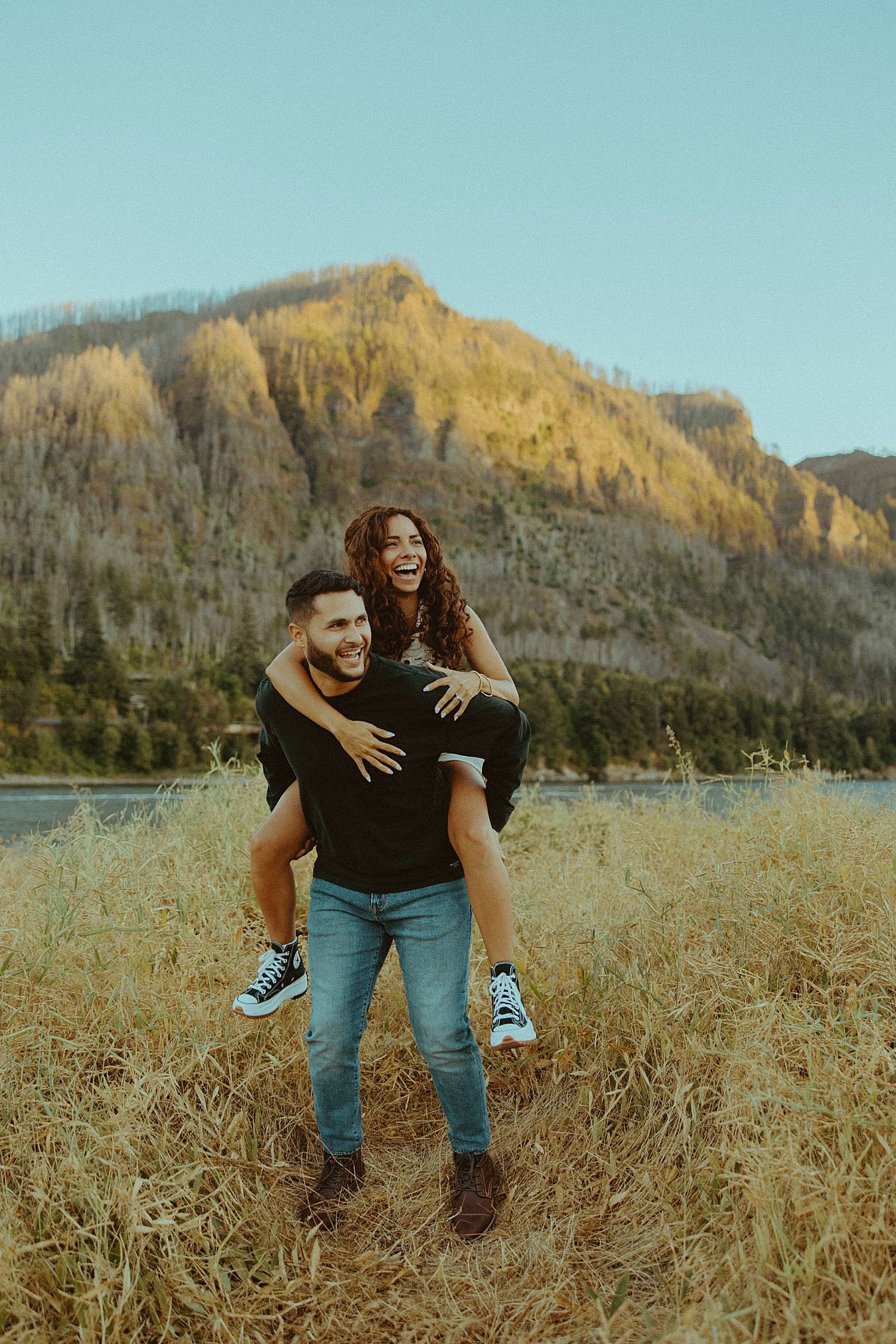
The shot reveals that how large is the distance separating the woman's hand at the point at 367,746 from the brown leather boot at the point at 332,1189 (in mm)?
1339

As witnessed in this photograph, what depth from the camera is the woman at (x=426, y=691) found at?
267 centimetres

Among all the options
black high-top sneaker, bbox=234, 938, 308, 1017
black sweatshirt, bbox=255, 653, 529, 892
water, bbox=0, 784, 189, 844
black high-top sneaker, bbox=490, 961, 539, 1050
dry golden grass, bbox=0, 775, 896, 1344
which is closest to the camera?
dry golden grass, bbox=0, 775, 896, 1344

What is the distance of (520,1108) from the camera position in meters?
3.40

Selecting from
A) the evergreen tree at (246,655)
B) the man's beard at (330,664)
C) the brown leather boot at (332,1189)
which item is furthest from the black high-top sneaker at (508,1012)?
the evergreen tree at (246,655)

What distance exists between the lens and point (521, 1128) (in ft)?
10.5

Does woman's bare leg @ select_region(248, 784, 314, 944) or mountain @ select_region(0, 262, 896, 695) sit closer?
woman's bare leg @ select_region(248, 784, 314, 944)

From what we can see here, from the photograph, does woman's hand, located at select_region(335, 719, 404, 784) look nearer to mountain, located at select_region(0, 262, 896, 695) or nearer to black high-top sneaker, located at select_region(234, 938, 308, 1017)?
black high-top sneaker, located at select_region(234, 938, 308, 1017)

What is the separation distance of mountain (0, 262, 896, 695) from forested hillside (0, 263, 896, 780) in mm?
487

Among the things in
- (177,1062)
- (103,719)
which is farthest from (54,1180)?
(103,719)

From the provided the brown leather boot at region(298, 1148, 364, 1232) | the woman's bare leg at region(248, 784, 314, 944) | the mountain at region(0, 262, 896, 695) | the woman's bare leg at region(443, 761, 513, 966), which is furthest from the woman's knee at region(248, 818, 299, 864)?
the mountain at region(0, 262, 896, 695)

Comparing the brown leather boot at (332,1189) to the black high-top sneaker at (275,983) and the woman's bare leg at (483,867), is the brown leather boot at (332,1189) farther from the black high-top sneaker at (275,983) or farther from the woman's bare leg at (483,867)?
the woman's bare leg at (483,867)

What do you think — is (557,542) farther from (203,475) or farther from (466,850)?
(466,850)

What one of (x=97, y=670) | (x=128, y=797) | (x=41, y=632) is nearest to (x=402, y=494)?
(x=41, y=632)

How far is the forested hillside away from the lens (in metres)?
111
